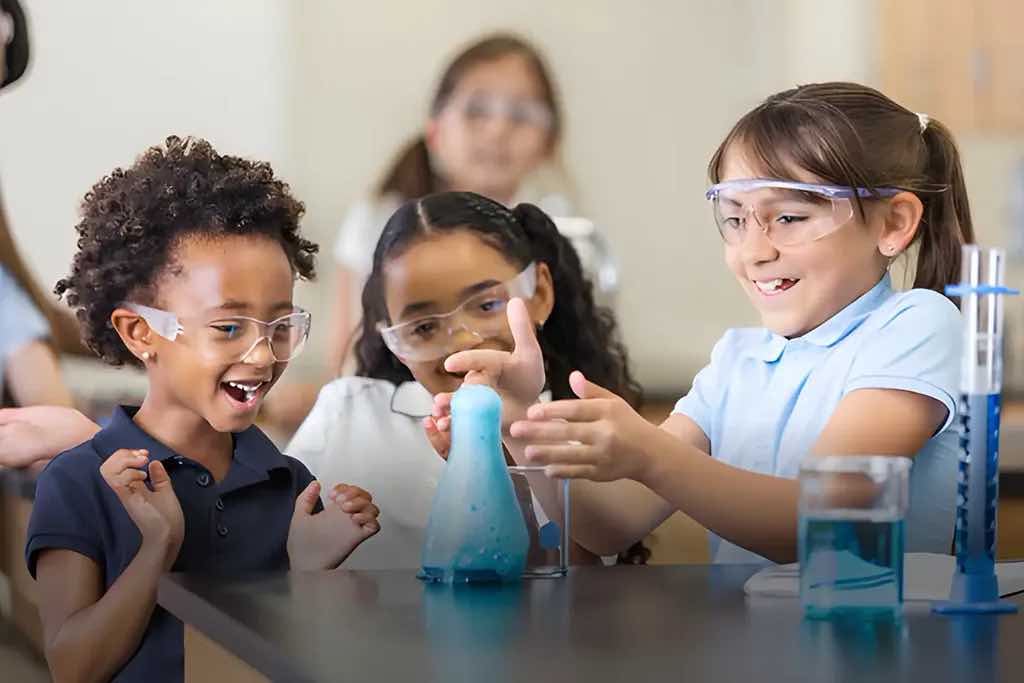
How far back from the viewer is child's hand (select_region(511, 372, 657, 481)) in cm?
98

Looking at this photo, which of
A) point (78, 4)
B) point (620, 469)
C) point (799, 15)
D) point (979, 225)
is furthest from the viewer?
point (979, 225)

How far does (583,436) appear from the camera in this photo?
1.01 m

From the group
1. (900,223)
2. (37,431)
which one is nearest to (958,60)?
(900,223)

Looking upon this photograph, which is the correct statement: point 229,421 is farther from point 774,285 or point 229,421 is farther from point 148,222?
point 774,285

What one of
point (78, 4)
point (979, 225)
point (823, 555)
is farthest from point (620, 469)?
point (979, 225)

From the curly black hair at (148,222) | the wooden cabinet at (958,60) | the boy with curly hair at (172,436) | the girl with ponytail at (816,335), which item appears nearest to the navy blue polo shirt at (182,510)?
the boy with curly hair at (172,436)

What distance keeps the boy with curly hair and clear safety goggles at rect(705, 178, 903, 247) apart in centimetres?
46

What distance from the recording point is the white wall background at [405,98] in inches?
55.9

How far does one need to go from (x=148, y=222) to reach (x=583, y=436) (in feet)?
1.79

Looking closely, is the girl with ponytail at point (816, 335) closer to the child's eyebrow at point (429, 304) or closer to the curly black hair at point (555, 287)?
the curly black hair at point (555, 287)

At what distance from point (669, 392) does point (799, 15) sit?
47cm

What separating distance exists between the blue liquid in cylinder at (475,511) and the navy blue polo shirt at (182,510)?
0.36 metres

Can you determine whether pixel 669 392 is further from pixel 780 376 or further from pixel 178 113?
pixel 178 113

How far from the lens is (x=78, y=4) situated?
56.3 inches
